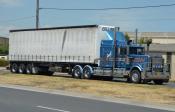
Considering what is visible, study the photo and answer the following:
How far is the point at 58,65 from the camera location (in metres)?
42.9

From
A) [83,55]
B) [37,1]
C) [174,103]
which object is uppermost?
[37,1]

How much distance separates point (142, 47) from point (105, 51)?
3.05 metres

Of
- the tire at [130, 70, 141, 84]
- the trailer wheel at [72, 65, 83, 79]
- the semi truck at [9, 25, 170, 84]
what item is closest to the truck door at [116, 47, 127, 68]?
the semi truck at [9, 25, 170, 84]

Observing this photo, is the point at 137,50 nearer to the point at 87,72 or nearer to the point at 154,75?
the point at 154,75

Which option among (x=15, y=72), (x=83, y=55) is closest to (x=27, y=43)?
(x=15, y=72)

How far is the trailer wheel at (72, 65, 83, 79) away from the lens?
39.2 meters

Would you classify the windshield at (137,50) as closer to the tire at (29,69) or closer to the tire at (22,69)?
the tire at (29,69)

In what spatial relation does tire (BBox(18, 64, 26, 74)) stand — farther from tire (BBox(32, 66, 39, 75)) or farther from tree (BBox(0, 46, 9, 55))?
tree (BBox(0, 46, 9, 55))

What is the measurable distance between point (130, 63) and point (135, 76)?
1.30 meters

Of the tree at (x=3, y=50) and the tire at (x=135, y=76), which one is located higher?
the tree at (x=3, y=50)

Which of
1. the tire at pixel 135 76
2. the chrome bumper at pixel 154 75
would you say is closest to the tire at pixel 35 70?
the tire at pixel 135 76

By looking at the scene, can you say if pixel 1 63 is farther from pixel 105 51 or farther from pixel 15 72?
pixel 105 51

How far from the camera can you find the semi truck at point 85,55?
3484 cm

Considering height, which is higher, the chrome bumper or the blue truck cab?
the blue truck cab
